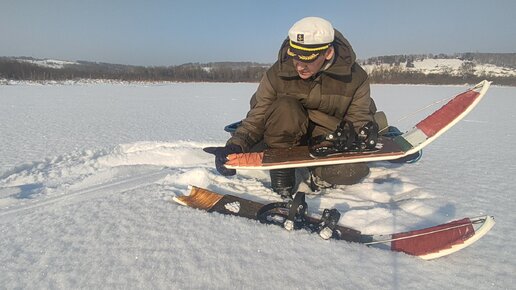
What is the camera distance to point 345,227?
1.96 meters

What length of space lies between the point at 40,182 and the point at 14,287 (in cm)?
196

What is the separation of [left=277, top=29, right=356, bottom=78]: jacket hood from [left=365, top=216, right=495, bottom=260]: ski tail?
1289 millimetres

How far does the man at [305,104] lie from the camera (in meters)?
2.49

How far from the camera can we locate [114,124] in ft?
23.3

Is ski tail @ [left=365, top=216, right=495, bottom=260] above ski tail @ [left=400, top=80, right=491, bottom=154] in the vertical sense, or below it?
below

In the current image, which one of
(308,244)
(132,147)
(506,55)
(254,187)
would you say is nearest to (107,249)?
(308,244)

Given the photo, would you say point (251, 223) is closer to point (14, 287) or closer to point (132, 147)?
point (14, 287)

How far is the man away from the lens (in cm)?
249

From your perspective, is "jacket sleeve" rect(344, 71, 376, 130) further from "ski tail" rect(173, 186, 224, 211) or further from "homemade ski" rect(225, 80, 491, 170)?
"ski tail" rect(173, 186, 224, 211)

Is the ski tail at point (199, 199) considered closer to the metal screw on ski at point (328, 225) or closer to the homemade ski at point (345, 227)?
the homemade ski at point (345, 227)

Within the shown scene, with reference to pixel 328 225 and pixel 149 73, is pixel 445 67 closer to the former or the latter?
pixel 149 73

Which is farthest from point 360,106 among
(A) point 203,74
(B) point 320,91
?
(A) point 203,74

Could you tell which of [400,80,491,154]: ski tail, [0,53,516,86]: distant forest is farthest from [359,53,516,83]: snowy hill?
[400,80,491,154]: ski tail

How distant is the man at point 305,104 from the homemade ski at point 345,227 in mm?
364
